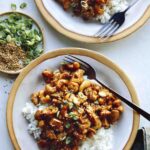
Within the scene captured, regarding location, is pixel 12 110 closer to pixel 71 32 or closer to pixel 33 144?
pixel 33 144

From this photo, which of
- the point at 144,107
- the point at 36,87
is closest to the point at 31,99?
the point at 36,87

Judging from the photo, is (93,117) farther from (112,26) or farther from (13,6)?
Answer: (13,6)

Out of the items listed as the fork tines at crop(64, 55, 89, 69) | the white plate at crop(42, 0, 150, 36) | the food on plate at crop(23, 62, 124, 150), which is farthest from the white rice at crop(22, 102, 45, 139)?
the white plate at crop(42, 0, 150, 36)

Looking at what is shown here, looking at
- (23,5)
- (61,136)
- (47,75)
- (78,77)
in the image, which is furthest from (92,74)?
(23,5)

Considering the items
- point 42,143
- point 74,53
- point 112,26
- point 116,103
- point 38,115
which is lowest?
point 42,143

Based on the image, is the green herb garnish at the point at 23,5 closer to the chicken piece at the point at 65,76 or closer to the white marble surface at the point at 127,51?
the white marble surface at the point at 127,51

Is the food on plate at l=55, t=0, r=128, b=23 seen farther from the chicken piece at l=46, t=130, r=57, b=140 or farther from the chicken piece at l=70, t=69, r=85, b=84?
the chicken piece at l=46, t=130, r=57, b=140
